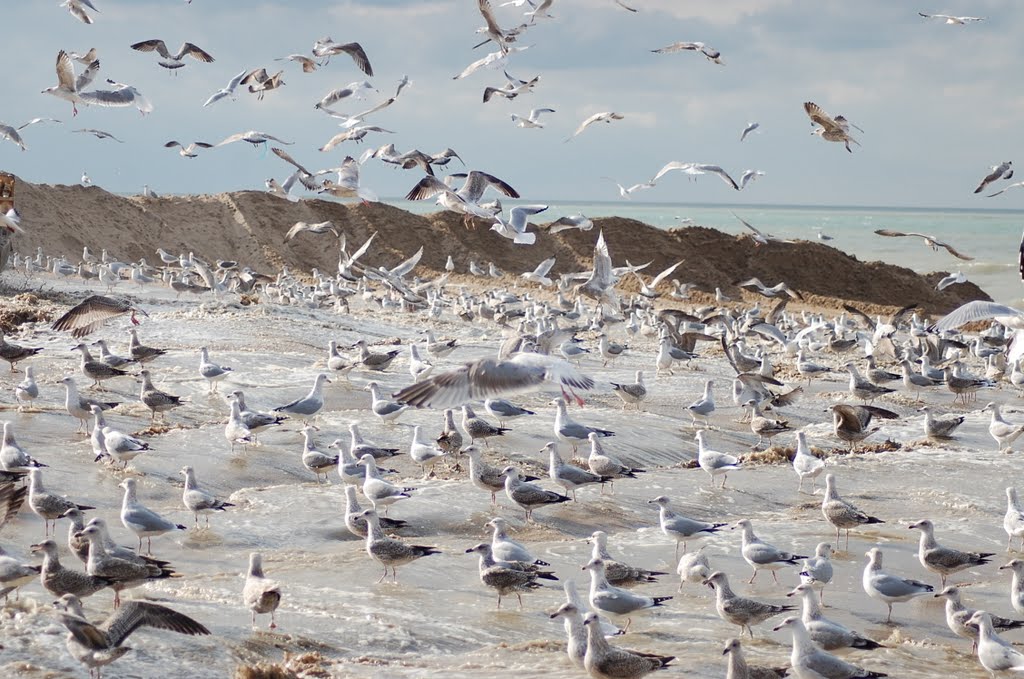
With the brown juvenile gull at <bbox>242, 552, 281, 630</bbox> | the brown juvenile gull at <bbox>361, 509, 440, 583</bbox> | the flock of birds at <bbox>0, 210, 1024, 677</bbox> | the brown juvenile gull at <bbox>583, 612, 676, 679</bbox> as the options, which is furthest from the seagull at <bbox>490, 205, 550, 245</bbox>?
the brown juvenile gull at <bbox>583, 612, 676, 679</bbox>

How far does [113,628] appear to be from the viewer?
605cm

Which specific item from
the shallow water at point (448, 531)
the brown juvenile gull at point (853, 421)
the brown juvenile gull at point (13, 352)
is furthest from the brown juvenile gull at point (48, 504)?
the brown juvenile gull at point (853, 421)

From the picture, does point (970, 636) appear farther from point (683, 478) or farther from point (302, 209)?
point (302, 209)

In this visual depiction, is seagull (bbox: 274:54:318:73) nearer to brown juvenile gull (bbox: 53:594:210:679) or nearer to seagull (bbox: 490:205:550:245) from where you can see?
seagull (bbox: 490:205:550:245)

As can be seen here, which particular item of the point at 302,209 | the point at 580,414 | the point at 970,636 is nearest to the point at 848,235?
the point at 302,209

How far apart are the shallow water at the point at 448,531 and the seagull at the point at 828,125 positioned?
→ 4.16 metres

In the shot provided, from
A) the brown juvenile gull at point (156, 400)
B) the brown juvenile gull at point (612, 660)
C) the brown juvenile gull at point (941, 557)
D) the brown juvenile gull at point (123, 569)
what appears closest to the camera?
the brown juvenile gull at point (612, 660)

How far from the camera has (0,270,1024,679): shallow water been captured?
7.33 metres

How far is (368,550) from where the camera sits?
29.4 ft

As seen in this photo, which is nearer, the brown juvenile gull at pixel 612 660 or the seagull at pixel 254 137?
the brown juvenile gull at pixel 612 660

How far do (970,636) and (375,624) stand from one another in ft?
Result: 13.6

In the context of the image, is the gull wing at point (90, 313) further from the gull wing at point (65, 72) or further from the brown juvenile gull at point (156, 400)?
the gull wing at point (65, 72)

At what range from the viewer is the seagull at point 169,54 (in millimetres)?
17719

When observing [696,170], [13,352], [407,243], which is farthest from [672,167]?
[407,243]
